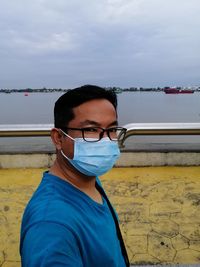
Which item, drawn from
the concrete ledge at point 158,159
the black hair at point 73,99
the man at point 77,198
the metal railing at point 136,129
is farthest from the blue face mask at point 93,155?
the concrete ledge at point 158,159

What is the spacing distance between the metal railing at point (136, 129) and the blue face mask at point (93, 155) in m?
2.13

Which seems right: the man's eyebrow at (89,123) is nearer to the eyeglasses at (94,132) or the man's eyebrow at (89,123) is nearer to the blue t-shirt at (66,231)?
the eyeglasses at (94,132)

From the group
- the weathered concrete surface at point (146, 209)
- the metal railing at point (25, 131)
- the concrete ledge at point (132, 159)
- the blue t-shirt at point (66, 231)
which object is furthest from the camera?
the concrete ledge at point (132, 159)

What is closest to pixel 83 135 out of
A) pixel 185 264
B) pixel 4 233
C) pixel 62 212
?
pixel 62 212

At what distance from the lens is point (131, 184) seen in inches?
178

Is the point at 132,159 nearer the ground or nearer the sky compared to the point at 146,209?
nearer the sky

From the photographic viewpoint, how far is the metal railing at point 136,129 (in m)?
4.03

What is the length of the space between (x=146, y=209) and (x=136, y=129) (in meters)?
0.93

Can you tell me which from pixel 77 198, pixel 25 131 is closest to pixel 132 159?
pixel 25 131

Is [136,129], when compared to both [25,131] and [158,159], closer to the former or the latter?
[158,159]

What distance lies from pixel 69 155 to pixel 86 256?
0.56m

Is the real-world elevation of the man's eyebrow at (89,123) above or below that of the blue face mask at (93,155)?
above

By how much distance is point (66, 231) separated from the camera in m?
1.38

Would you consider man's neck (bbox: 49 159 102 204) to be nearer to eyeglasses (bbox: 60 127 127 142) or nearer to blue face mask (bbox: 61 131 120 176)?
blue face mask (bbox: 61 131 120 176)
